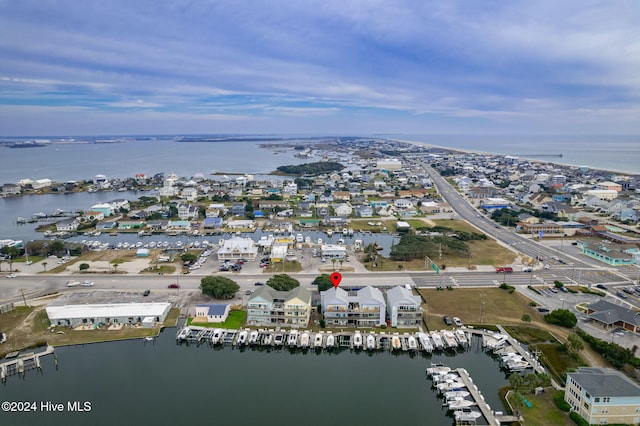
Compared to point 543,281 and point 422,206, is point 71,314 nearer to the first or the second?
point 543,281

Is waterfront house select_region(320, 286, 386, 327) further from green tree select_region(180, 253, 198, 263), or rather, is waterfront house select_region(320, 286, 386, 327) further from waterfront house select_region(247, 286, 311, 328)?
green tree select_region(180, 253, 198, 263)

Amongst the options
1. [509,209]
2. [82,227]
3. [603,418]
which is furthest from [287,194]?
[603,418]

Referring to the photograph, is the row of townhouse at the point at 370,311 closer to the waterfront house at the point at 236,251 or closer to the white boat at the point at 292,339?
the white boat at the point at 292,339

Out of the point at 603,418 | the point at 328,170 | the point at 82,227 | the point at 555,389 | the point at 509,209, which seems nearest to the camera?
the point at 603,418

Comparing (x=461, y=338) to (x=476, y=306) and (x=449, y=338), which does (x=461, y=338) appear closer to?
(x=449, y=338)

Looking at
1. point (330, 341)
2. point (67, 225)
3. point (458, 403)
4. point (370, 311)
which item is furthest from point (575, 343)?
point (67, 225)
